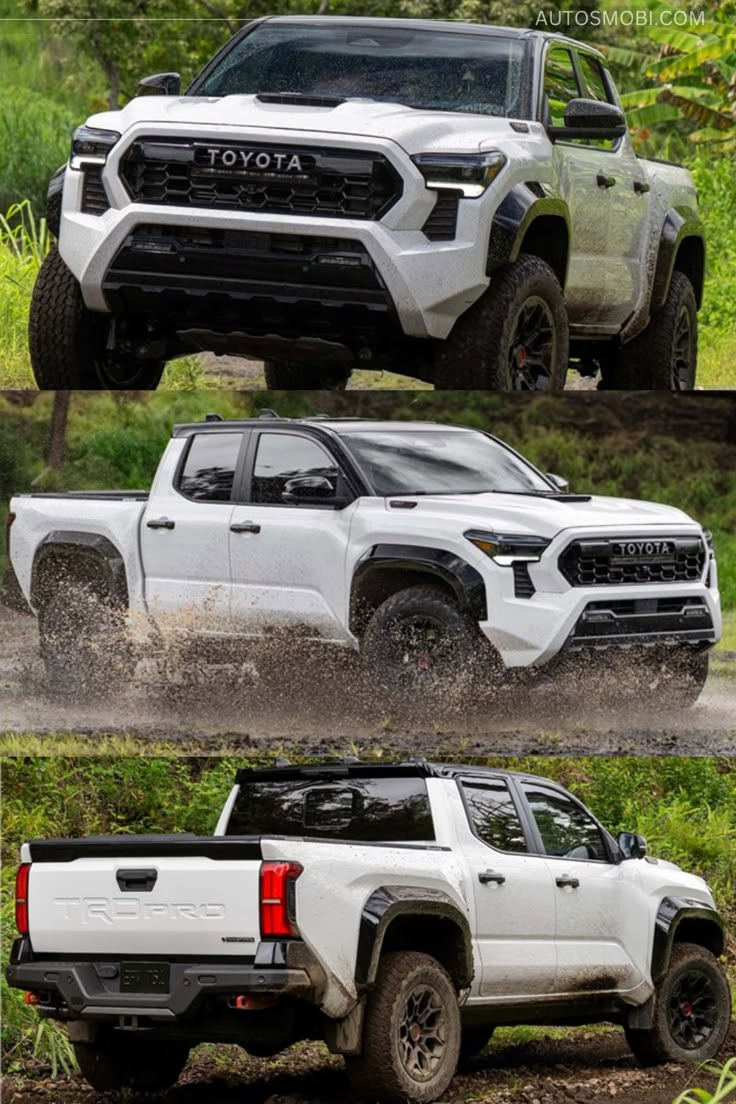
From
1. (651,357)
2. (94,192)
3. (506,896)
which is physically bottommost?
(506,896)

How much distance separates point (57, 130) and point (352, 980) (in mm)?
8219

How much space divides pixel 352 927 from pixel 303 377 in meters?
3.98

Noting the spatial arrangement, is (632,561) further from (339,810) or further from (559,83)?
(559,83)

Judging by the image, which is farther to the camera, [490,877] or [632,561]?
[632,561]

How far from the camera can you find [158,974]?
24.6 ft

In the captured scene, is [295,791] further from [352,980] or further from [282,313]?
[282,313]

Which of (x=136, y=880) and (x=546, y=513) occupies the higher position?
(x=546, y=513)

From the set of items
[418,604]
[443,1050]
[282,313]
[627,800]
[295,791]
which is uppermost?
[282,313]

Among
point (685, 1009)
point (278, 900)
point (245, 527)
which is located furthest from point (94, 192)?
point (685, 1009)

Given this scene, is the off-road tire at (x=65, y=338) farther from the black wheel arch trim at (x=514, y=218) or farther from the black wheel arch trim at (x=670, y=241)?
the black wheel arch trim at (x=670, y=241)

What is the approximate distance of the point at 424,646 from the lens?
368 inches

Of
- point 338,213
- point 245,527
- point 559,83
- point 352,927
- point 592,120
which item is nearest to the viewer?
point 352,927

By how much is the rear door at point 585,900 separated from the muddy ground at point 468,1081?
467 mm

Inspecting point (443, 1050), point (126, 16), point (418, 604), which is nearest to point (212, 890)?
point (443, 1050)
